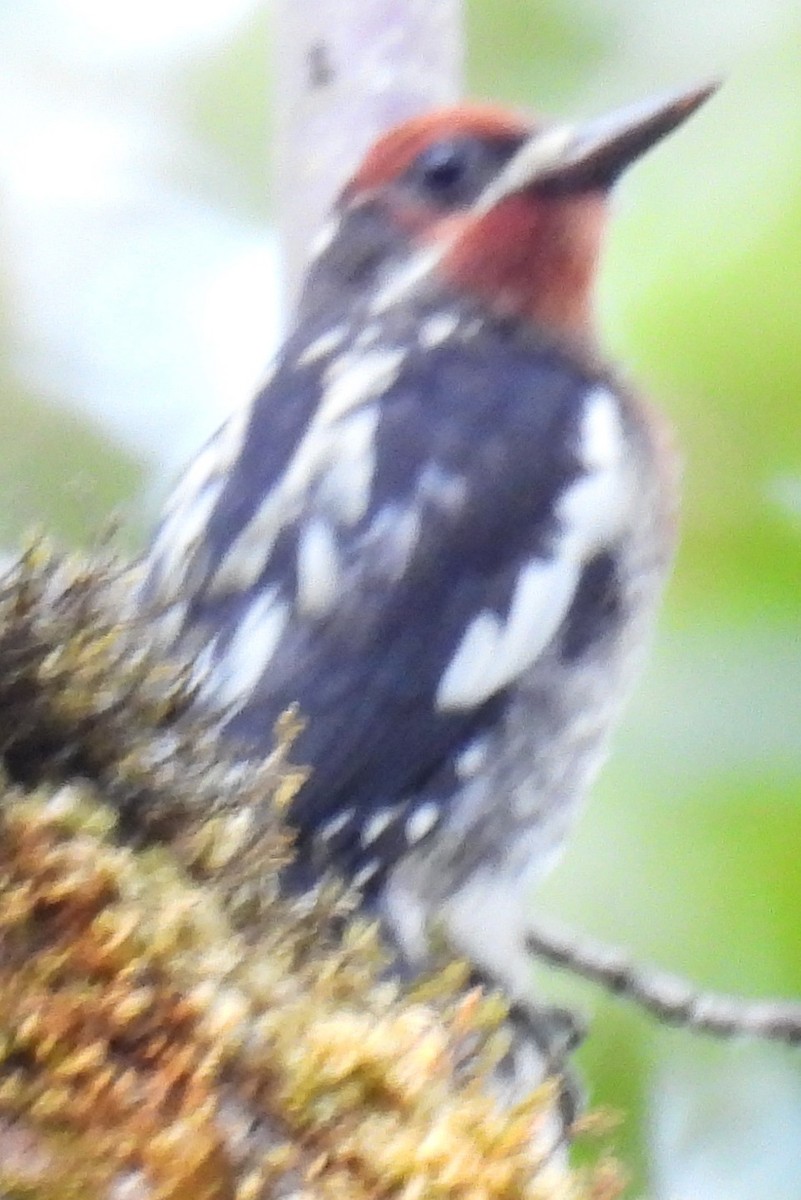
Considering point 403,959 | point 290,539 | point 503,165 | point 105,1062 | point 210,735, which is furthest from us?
point 503,165

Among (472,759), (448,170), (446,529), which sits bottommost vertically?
(472,759)

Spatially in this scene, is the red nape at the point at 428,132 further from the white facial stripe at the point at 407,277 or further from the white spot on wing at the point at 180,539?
the white spot on wing at the point at 180,539

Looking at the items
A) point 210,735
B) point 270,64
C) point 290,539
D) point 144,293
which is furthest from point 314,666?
point 270,64

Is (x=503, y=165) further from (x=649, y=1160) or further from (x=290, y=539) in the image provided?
(x=649, y=1160)

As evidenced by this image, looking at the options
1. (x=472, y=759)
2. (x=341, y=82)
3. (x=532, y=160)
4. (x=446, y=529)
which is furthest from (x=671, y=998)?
(x=341, y=82)

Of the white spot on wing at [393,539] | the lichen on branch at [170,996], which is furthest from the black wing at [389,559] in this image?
the lichen on branch at [170,996]

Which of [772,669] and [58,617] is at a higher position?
[58,617]

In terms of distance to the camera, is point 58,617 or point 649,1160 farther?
point 649,1160

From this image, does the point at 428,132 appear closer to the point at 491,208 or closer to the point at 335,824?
the point at 491,208
